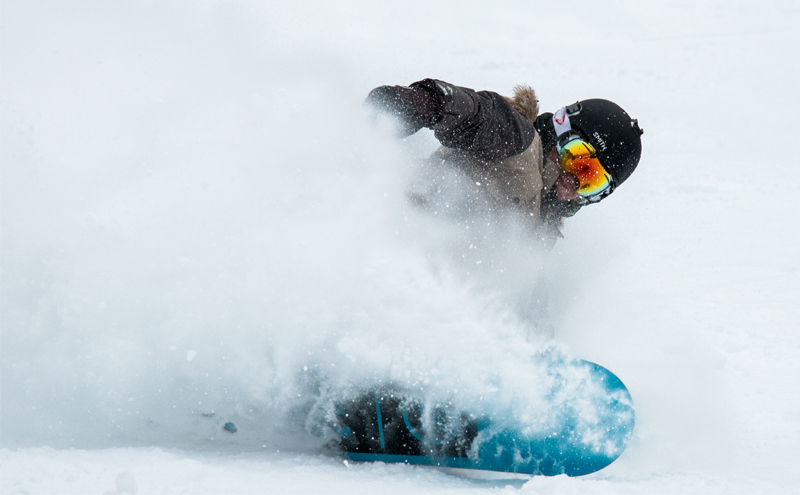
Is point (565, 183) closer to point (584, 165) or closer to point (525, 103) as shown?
point (584, 165)

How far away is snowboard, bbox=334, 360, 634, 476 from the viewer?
2.16m

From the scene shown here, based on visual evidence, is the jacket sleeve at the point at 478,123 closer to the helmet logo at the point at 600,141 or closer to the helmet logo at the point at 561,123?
the helmet logo at the point at 561,123

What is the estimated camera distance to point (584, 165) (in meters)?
2.25

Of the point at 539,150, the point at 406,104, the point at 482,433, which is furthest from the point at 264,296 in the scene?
the point at 539,150

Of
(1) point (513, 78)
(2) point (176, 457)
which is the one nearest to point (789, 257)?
(1) point (513, 78)

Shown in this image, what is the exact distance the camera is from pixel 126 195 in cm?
215

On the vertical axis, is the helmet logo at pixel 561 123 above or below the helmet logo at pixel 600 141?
above

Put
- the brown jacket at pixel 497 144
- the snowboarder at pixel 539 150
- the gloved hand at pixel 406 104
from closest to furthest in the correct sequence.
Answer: the gloved hand at pixel 406 104 < the brown jacket at pixel 497 144 < the snowboarder at pixel 539 150

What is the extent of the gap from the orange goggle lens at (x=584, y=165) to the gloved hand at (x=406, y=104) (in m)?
0.75

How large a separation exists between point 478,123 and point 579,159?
1.85ft

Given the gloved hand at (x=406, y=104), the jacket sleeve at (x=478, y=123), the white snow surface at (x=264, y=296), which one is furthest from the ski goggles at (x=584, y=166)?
the gloved hand at (x=406, y=104)

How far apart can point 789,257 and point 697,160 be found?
1.00 metres

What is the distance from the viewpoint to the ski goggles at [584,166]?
7.32ft

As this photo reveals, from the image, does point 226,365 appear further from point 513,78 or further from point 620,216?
point 513,78
